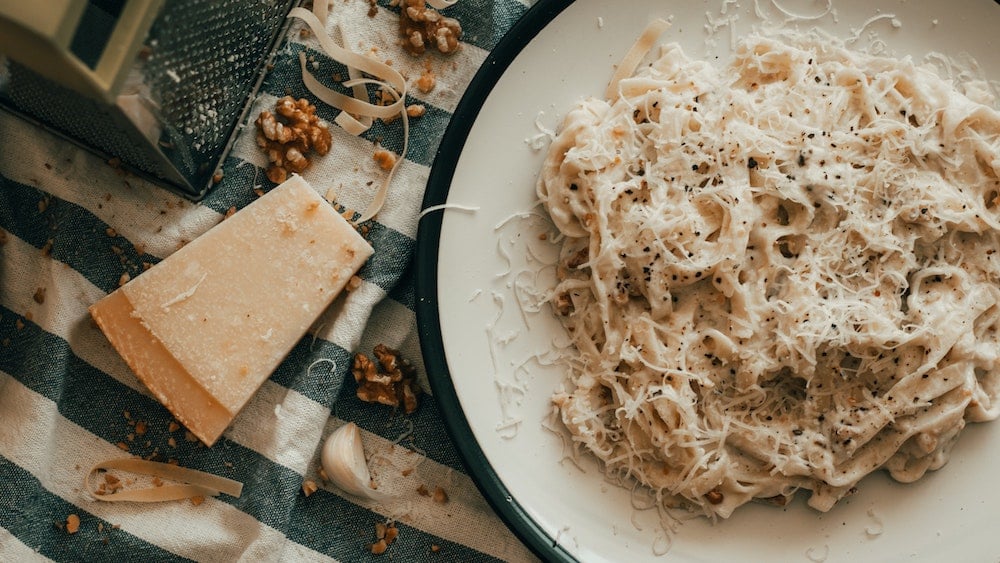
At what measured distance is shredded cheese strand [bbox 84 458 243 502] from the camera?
10.1 feet

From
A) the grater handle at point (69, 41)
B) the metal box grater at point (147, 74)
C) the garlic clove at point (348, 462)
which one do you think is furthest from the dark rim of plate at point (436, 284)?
the grater handle at point (69, 41)

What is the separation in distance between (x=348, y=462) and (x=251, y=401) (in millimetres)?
433

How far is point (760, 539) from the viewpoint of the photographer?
115 inches

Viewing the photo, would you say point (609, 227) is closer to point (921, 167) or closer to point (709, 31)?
point (709, 31)

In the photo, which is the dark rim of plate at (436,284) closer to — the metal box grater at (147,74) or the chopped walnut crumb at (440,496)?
the chopped walnut crumb at (440,496)

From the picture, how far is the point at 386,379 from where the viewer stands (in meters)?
3.08

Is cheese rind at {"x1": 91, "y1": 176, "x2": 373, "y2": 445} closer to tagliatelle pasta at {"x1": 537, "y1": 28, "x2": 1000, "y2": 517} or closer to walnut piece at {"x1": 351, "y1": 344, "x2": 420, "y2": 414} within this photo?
walnut piece at {"x1": 351, "y1": 344, "x2": 420, "y2": 414}

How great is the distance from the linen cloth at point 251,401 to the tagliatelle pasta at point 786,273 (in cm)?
64

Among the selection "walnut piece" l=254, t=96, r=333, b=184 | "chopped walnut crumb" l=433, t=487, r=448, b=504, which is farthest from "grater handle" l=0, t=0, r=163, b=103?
"chopped walnut crumb" l=433, t=487, r=448, b=504

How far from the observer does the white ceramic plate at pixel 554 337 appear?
287cm

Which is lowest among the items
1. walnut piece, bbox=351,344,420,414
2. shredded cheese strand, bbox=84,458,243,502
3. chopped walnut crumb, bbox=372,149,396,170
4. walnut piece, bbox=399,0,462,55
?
shredded cheese strand, bbox=84,458,243,502

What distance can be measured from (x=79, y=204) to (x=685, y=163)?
6.90 feet

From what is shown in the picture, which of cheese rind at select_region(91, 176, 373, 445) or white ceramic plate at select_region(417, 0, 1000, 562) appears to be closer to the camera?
white ceramic plate at select_region(417, 0, 1000, 562)

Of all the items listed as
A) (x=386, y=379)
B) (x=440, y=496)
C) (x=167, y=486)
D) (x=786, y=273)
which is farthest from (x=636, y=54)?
(x=167, y=486)
